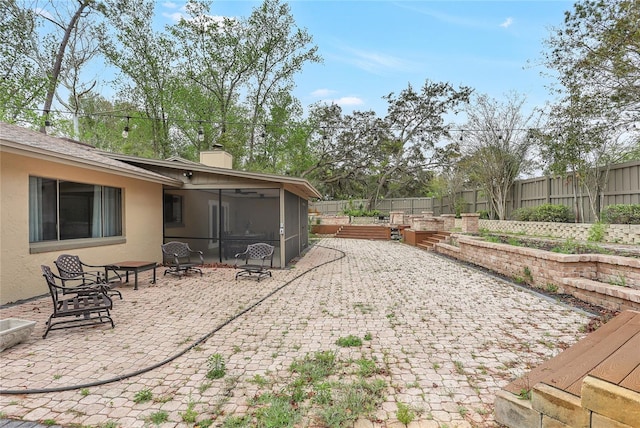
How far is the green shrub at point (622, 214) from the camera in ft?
26.7

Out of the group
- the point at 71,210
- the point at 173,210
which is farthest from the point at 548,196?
the point at 71,210

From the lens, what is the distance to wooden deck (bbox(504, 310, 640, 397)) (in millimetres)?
1973

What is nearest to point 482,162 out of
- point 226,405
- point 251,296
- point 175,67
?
point 251,296

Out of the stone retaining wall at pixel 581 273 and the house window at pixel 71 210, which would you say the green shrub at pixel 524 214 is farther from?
the house window at pixel 71 210

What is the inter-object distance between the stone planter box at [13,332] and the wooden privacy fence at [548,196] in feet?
43.5

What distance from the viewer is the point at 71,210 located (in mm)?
6254

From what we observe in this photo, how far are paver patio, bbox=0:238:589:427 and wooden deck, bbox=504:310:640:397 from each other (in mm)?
304

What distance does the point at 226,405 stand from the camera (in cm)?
248

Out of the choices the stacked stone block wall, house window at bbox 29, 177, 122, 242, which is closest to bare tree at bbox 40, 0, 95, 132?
house window at bbox 29, 177, 122, 242

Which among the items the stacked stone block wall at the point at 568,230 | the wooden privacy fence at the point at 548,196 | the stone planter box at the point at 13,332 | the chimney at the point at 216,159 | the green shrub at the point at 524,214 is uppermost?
the chimney at the point at 216,159

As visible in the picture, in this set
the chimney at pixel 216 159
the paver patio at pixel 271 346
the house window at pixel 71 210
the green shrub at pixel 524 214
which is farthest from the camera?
the green shrub at pixel 524 214

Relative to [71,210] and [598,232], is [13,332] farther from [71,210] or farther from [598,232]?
[598,232]

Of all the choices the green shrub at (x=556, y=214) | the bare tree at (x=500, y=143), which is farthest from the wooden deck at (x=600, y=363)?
the bare tree at (x=500, y=143)

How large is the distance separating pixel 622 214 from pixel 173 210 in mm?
12496
